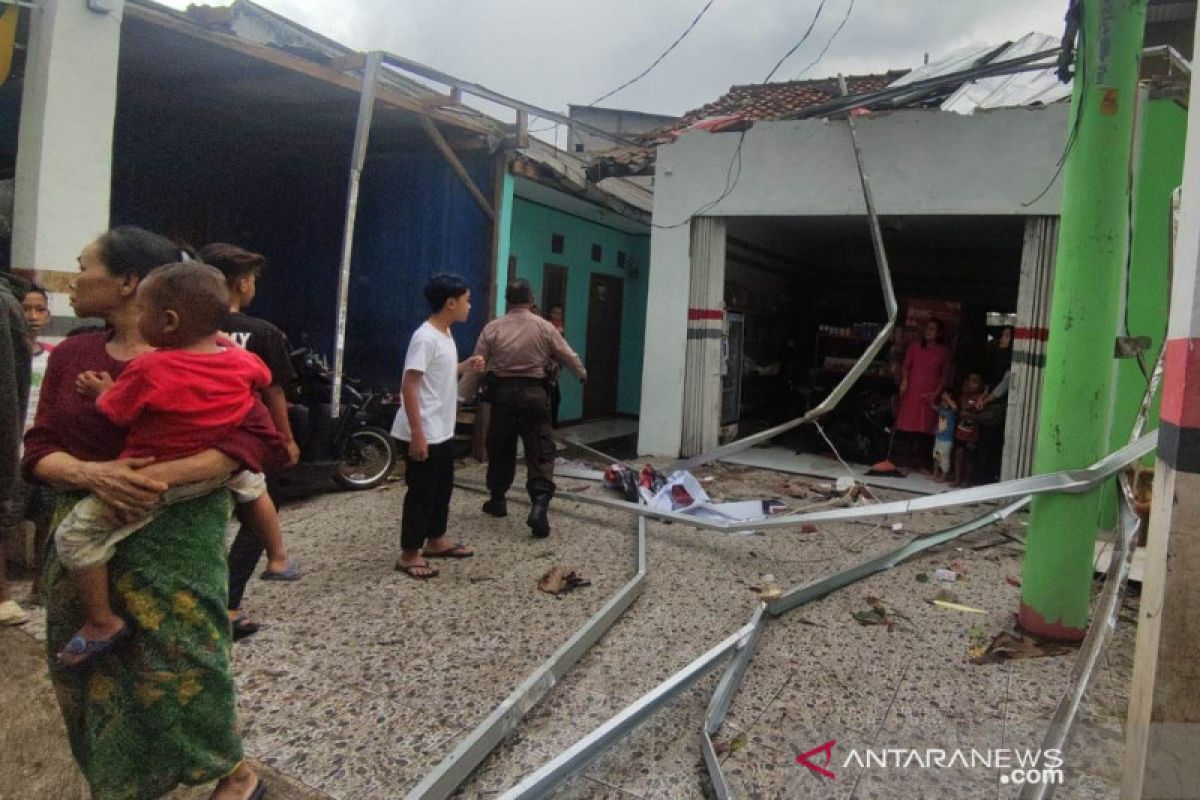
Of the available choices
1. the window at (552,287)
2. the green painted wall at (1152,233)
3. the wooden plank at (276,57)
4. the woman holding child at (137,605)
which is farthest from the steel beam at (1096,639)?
the window at (552,287)

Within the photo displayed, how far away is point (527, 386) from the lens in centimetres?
567

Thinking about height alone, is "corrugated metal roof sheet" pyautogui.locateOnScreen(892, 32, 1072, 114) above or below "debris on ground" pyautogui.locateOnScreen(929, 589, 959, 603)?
above

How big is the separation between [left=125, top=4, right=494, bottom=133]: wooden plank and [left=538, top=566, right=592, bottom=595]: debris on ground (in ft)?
13.8

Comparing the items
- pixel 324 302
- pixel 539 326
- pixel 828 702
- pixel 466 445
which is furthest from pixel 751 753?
pixel 324 302

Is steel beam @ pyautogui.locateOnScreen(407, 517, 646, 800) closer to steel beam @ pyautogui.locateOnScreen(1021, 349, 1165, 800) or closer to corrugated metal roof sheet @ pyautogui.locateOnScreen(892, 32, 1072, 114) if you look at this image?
steel beam @ pyautogui.locateOnScreen(1021, 349, 1165, 800)

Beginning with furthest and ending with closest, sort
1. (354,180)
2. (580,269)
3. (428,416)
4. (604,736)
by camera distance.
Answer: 1. (580,269)
2. (354,180)
3. (428,416)
4. (604,736)

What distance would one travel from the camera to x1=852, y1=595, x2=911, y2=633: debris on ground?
14.2 ft

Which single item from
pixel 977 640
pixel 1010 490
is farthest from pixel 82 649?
pixel 1010 490

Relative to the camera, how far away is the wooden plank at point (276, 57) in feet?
17.2

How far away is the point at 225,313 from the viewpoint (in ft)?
7.25

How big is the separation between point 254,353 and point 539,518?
99.3 inches

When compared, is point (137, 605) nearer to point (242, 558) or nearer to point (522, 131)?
point (242, 558)

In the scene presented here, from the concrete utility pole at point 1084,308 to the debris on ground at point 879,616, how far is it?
66 cm

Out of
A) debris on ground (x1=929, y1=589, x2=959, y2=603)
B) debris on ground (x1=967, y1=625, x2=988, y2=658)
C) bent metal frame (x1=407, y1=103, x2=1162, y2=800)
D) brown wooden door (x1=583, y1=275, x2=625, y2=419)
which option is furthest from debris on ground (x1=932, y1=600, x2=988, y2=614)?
brown wooden door (x1=583, y1=275, x2=625, y2=419)
